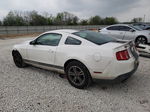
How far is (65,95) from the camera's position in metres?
3.03

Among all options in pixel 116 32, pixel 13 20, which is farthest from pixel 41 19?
pixel 116 32

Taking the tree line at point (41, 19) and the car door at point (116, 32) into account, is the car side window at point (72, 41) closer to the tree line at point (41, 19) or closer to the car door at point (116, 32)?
the car door at point (116, 32)

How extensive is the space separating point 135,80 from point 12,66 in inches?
170

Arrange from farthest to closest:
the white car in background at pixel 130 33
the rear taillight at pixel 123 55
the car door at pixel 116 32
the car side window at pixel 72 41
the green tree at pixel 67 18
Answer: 1. the green tree at pixel 67 18
2. the car door at pixel 116 32
3. the white car in background at pixel 130 33
4. the car side window at pixel 72 41
5. the rear taillight at pixel 123 55

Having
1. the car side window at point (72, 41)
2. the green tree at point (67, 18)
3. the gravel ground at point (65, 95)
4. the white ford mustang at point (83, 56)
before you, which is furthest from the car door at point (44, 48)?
the green tree at point (67, 18)

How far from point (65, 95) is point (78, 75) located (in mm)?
566

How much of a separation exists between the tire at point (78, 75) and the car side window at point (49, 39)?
2.72ft

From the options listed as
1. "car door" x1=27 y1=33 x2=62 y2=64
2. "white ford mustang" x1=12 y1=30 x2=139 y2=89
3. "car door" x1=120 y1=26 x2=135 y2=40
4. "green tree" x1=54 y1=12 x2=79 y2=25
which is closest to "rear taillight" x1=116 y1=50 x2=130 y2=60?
"white ford mustang" x1=12 y1=30 x2=139 y2=89

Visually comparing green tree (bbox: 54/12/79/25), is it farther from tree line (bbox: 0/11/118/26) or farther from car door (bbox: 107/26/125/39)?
car door (bbox: 107/26/125/39)

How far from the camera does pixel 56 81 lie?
3754 mm

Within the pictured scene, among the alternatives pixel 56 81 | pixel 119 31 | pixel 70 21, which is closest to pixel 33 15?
pixel 70 21

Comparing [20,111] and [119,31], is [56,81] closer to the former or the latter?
[20,111]

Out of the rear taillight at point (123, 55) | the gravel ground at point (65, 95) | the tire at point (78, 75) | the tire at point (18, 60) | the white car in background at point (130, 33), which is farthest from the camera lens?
the white car in background at point (130, 33)

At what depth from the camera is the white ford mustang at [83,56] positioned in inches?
111
